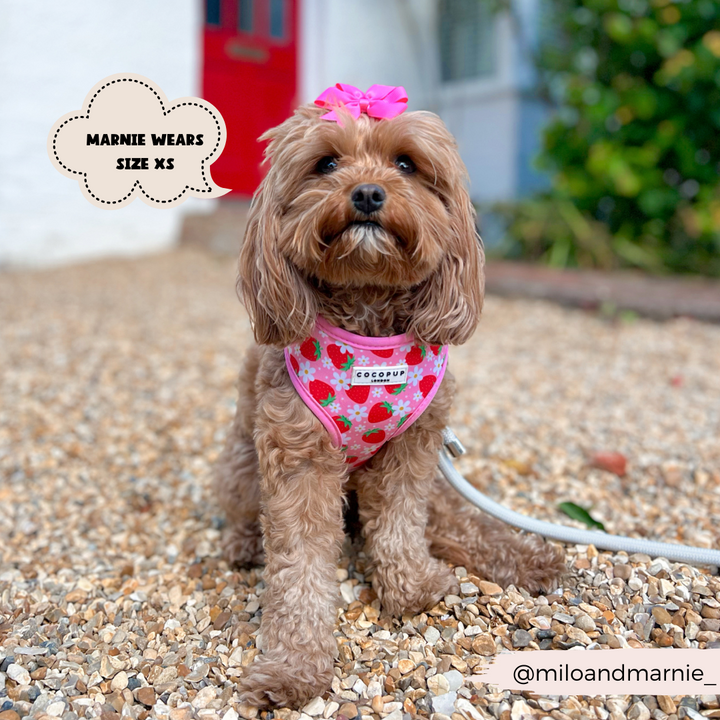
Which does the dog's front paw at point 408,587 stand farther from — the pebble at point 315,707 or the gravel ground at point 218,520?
the pebble at point 315,707

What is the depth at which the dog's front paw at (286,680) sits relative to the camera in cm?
183

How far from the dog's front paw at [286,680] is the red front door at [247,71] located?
685 centimetres

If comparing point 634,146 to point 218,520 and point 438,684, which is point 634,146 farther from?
point 438,684

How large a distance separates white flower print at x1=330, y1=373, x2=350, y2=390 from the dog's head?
0.16 m

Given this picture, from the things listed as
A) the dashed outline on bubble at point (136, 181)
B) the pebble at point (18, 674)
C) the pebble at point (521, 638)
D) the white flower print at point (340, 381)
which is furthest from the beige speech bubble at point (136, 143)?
the pebble at point (521, 638)

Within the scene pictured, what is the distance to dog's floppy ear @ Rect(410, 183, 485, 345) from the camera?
1922 mm

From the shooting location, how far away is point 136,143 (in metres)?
2.50

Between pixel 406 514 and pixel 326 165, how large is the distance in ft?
3.46

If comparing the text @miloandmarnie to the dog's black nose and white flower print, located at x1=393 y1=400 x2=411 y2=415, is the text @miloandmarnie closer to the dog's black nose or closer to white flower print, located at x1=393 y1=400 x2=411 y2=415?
white flower print, located at x1=393 y1=400 x2=411 y2=415

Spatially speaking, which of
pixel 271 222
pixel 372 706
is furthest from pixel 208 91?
pixel 372 706

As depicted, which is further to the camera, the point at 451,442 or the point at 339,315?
the point at 451,442

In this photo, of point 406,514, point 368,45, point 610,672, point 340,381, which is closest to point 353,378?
point 340,381

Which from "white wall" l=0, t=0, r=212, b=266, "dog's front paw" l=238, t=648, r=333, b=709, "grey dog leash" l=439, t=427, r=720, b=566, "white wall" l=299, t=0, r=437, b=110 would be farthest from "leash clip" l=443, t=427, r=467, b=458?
"white wall" l=299, t=0, r=437, b=110

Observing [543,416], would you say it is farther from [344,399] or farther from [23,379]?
[23,379]
